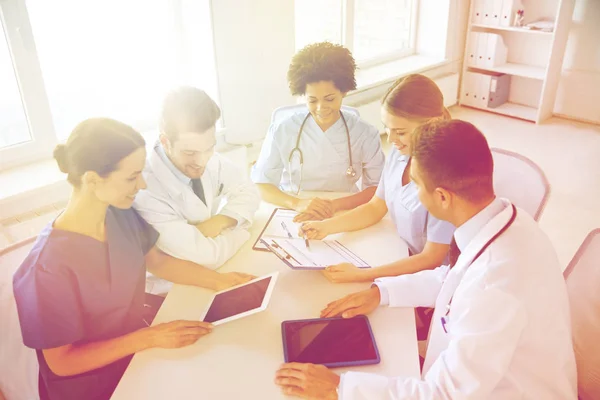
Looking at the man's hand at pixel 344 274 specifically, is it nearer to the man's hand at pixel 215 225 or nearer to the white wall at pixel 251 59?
the man's hand at pixel 215 225

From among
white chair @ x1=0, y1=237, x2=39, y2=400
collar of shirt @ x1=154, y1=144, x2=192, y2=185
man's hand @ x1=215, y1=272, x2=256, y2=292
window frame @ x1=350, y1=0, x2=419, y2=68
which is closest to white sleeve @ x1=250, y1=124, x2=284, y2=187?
collar of shirt @ x1=154, y1=144, x2=192, y2=185

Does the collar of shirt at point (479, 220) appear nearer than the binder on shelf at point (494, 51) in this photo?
Yes

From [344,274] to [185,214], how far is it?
0.56 meters

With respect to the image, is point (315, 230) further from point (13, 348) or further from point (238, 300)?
point (13, 348)

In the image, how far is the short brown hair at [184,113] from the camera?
147cm

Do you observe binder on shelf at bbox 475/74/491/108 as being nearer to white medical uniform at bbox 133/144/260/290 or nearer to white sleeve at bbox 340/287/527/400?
white medical uniform at bbox 133/144/260/290

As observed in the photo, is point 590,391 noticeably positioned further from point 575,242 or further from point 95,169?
point 575,242

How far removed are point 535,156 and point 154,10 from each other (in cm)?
302

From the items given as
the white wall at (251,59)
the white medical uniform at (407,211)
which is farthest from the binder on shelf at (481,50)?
the white medical uniform at (407,211)

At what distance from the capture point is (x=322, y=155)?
6.97 feet

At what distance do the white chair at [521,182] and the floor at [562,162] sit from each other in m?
1.10

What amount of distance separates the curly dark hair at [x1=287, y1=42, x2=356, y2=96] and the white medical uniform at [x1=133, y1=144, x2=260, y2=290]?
56cm

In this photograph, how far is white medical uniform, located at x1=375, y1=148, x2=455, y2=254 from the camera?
1565mm

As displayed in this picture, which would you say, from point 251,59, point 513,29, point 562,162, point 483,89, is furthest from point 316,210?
point 483,89
